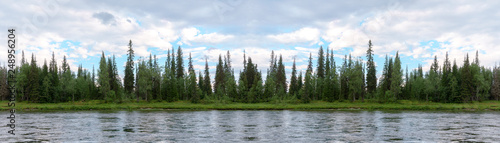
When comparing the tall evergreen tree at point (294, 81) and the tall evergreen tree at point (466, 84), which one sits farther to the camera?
the tall evergreen tree at point (294, 81)

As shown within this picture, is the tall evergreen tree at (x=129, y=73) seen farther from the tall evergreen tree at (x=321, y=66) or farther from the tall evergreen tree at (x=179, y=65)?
the tall evergreen tree at (x=321, y=66)

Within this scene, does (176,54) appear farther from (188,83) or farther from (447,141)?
(447,141)

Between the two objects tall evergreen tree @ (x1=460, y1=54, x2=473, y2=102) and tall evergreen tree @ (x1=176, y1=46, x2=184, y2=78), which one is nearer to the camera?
tall evergreen tree @ (x1=460, y1=54, x2=473, y2=102)

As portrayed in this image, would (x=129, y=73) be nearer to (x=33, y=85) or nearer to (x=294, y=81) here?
(x=33, y=85)

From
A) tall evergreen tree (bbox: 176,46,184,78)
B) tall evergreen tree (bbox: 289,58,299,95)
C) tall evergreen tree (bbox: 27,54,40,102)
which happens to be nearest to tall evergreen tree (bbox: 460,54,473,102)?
tall evergreen tree (bbox: 289,58,299,95)

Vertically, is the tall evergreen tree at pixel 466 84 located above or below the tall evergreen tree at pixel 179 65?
below

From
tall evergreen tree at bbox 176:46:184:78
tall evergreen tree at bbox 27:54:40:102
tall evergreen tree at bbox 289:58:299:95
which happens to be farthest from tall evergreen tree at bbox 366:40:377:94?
tall evergreen tree at bbox 27:54:40:102

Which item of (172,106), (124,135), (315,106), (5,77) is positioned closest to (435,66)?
(315,106)

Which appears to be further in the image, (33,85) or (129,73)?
(129,73)

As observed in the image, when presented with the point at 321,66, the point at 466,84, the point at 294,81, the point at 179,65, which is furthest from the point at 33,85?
the point at 466,84

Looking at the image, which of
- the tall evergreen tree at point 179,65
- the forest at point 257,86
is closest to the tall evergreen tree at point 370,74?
the forest at point 257,86

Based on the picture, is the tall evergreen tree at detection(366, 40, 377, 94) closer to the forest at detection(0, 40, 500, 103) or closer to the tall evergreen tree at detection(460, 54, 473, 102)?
the forest at detection(0, 40, 500, 103)

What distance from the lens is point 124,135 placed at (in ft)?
101

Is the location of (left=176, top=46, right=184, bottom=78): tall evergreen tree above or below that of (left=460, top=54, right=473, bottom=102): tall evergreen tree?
above
